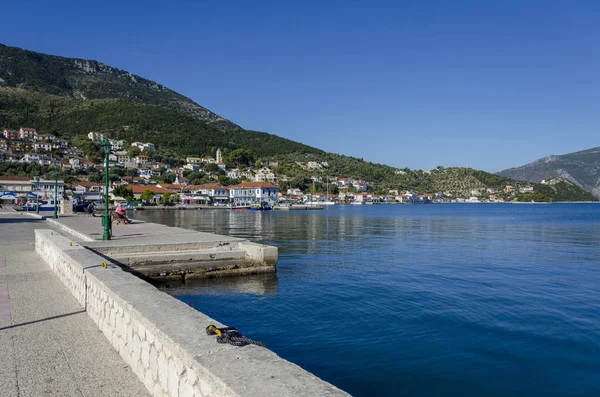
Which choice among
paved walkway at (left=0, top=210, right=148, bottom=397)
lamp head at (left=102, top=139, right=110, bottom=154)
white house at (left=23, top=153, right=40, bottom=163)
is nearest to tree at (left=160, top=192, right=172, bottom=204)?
white house at (left=23, top=153, right=40, bottom=163)

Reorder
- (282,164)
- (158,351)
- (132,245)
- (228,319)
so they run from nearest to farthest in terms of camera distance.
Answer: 1. (158,351)
2. (228,319)
3. (132,245)
4. (282,164)

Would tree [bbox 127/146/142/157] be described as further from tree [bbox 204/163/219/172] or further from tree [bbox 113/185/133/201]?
tree [bbox 113/185/133/201]

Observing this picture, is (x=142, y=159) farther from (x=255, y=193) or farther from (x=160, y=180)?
(x=255, y=193)

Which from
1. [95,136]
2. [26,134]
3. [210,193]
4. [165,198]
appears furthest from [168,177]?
[26,134]

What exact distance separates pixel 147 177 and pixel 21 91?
2977 inches

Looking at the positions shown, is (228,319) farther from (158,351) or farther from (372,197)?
(372,197)

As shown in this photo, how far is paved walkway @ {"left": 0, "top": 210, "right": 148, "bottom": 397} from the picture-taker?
15.0 ft

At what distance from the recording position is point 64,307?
7520mm

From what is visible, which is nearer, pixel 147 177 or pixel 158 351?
pixel 158 351

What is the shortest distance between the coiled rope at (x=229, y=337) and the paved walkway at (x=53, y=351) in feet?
3.26

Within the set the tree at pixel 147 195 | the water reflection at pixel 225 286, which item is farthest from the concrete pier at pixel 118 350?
the tree at pixel 147 195

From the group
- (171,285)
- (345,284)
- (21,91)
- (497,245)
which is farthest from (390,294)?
(21,91)

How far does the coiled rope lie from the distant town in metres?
87.7

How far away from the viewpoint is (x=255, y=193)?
116 metres
